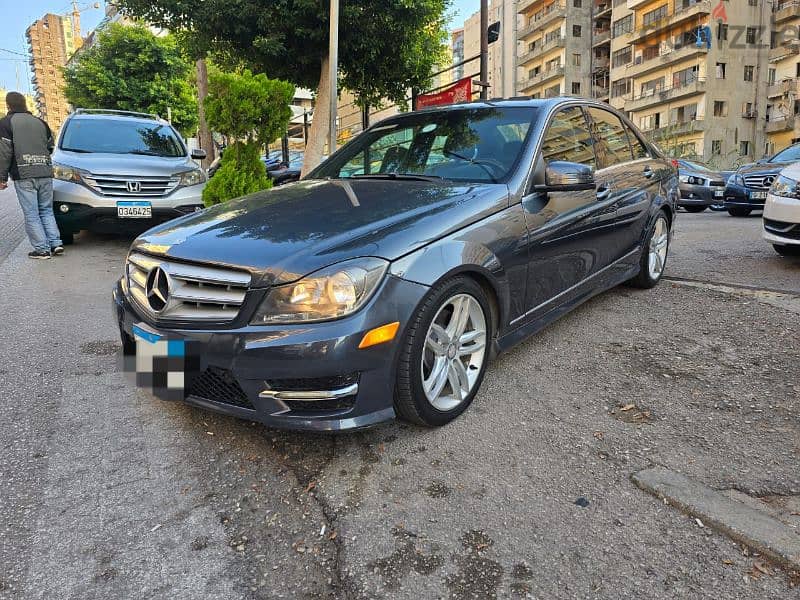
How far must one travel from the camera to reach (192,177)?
739 centimetres

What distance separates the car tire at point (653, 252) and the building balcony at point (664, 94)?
4415cm

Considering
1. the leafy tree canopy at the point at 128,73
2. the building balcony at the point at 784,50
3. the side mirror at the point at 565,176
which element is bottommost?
the side mirror at the point at 565,176

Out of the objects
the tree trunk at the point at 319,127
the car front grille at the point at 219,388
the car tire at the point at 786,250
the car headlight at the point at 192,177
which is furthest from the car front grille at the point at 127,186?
the car tire at the point at 786,250

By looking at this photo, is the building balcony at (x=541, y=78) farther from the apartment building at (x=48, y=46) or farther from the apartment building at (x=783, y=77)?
the apartment building at (x=48, y=46)

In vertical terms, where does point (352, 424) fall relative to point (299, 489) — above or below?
above

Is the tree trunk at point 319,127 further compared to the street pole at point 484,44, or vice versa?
the tree trunk at point 319,127

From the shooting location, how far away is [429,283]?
244cm

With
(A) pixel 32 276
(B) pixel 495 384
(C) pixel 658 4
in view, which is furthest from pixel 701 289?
(C) pixel 658 4

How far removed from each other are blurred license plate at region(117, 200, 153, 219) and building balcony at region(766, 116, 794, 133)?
155 feet

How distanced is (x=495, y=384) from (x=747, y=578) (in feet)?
5.19

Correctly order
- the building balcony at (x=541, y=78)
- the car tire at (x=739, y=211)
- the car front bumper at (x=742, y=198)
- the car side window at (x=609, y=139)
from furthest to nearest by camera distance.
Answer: the building balcony at (x=541, y=78) < the car tire at (x=739, y=211) < the car front bumper at (x=742, y=198) < the car side window at (x=609, y=139)

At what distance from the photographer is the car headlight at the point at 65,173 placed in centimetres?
678

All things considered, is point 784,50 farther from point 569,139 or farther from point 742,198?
point 569,139

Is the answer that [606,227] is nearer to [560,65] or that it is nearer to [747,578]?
[747,578]
